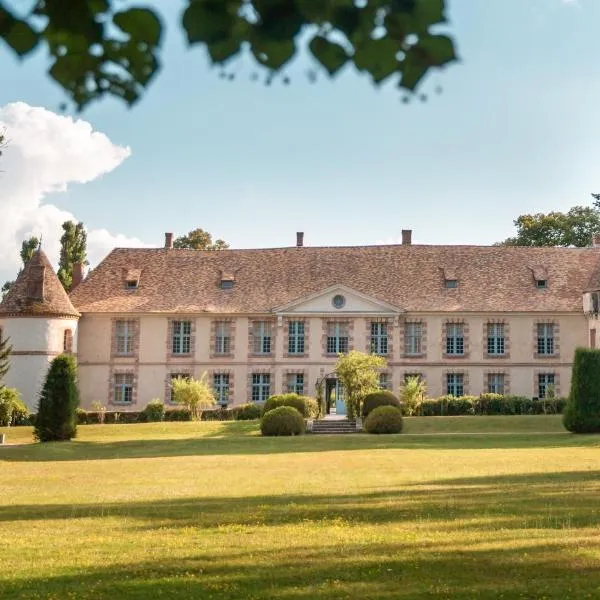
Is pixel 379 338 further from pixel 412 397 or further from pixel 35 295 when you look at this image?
pixel 35 295

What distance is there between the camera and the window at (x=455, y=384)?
40062 mm

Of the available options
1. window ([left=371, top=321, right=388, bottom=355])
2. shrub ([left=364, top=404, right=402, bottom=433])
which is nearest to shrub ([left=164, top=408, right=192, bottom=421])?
window ([left=371, top=321, right=388, bottom=355])

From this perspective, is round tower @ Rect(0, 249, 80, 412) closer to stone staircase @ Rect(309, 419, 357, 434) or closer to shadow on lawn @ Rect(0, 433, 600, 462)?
shadow on lawn @ Rect(0, 433, 600, 462)

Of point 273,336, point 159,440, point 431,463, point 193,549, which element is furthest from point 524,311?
point 193,549

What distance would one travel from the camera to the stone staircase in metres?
31.6

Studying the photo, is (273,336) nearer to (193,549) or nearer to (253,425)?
(253,425)

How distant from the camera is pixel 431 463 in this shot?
18.7 meters

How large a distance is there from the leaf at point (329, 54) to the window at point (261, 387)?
3768 centimetres

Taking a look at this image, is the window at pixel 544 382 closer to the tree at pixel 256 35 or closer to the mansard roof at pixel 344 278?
the mansard roof at pixel 344 278

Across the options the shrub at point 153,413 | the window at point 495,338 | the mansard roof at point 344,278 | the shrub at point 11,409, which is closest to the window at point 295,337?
the mansard roof at point 344,278

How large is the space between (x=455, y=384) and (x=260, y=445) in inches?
644

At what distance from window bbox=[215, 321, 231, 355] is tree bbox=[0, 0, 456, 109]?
37.7 m

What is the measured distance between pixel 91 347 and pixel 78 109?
1524 inches

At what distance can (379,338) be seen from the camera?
40.2 meters
